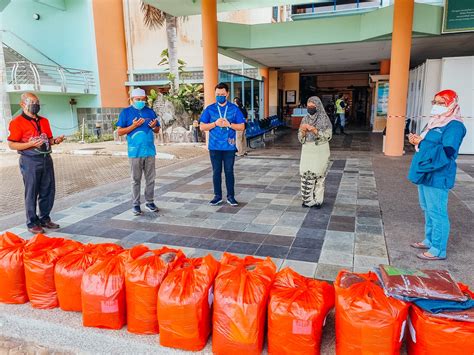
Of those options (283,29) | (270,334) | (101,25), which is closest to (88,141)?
(101,25)

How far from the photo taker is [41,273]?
103 inches

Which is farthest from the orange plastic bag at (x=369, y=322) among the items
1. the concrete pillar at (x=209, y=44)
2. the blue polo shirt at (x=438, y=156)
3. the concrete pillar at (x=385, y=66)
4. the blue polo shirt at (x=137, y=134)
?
the concrete pillar at (x=385, y=66)

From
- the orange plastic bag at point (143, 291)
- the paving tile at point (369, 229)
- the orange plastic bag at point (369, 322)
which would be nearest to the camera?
the orange plastic bag at point (369, 322)

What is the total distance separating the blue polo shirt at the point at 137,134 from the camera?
4.65m

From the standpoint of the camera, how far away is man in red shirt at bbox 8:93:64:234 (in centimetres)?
390

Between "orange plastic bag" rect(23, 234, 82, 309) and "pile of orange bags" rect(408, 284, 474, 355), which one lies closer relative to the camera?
"pile of orange bags" rect(408, 284, 474, 355)

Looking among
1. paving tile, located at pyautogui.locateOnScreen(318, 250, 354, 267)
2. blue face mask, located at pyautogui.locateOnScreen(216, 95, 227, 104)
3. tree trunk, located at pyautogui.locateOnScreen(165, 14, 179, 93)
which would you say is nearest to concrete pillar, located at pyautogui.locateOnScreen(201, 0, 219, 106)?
tree trunk, located at pyautogui.locateOnScreen(165, 14, 179, 93)

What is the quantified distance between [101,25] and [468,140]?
52.5 feet

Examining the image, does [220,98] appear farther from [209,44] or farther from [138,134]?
[209,44]

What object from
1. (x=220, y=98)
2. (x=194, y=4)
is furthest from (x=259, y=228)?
(x=194, y=4)

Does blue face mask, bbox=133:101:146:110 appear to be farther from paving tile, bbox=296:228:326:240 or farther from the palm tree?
the palm tree

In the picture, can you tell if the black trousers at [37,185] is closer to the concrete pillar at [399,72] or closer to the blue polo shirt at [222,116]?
the blue polo shirt at [222,116]

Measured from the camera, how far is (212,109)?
5.00 meters

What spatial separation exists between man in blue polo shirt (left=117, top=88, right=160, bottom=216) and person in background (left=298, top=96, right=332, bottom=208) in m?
1.99
